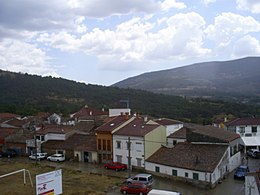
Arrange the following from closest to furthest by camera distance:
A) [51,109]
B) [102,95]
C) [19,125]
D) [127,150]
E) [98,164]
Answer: [127,150] < [98,164] < [19,125] < [51,109] < [102,95]

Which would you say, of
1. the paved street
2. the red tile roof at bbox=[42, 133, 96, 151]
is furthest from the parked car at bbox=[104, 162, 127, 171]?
the red tile roof at bbox=[42, 133, 96, 151]

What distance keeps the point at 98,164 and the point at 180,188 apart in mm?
14039

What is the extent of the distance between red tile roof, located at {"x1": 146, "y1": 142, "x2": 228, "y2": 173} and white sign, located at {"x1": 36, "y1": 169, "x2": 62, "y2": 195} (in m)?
12.9

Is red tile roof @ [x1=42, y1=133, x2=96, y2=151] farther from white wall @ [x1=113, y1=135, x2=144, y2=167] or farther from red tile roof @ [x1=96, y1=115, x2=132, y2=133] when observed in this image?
white wall @ [x1=113, y1=135, x2=144, y2=167]

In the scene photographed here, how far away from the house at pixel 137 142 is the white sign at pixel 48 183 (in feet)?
41.4

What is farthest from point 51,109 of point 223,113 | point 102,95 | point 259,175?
point 259,175

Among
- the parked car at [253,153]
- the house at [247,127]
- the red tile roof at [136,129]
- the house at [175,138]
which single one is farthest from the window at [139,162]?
the house at [247,127]

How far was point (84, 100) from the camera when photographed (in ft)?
361

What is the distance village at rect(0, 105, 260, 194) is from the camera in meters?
30.1

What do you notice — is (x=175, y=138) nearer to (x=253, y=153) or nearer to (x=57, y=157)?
(x=253, y=153)

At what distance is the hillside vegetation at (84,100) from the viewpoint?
290ft

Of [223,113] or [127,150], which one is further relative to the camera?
[223,113]

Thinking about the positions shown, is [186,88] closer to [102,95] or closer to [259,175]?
[102,95]

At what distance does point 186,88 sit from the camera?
7441 inches
